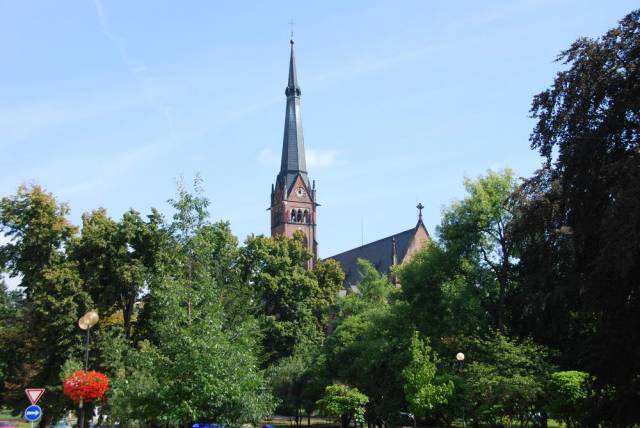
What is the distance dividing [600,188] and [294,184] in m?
73.1

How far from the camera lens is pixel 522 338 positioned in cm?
3534

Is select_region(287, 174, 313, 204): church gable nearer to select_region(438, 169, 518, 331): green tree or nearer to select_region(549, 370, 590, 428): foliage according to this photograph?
select_region(438, 169, 518, 331): green tree

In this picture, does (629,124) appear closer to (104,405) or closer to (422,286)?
(422,286)

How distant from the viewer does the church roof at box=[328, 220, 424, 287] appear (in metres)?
78.0

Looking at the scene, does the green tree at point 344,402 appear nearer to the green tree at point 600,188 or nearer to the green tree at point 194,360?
the green tree at point 194,360

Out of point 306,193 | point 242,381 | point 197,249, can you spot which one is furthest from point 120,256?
point 306,193

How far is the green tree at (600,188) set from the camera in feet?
63.1

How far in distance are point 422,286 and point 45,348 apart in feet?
66.2

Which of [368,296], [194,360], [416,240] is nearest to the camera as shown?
[194,360]

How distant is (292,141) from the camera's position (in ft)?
302

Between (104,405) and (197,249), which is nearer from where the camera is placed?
(197,249)

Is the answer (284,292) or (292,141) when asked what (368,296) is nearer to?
(284,292)

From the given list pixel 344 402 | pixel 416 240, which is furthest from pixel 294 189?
pixel 344 402

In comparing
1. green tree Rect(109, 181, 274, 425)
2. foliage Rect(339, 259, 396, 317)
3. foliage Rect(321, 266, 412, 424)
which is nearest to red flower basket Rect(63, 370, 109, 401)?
green tree Rect(109, 181, 274, 425)
